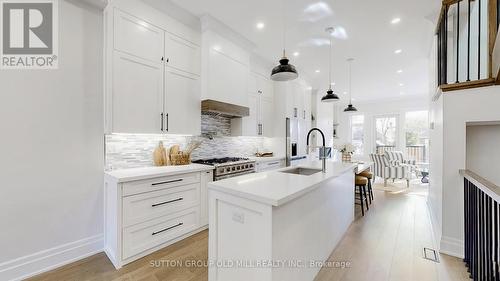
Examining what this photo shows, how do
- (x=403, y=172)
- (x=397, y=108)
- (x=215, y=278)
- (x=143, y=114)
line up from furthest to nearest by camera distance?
1. (x=397, y=108)
2. (x=403, y=172)
3. (x=143, y=114)
4. (x=215, y=278)

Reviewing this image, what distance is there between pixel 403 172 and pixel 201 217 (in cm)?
553

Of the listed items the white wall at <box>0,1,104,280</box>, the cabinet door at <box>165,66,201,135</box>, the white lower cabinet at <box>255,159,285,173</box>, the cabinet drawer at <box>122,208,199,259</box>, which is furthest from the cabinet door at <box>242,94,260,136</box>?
the white wall at <box>0,1,104,280</box>

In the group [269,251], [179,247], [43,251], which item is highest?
[269,251]

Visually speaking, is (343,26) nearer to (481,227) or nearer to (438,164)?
(438,164)

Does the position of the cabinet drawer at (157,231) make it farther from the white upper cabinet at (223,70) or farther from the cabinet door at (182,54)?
the cabinet door at (182,54)

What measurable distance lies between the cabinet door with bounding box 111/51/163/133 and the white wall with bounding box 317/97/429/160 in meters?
5.50

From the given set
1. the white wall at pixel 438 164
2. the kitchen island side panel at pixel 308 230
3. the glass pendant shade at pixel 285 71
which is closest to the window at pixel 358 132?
the white wall at pixel 438 164

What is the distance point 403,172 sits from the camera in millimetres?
5625

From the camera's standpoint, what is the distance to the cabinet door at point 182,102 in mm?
2783

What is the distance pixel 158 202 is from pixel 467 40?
161 inches

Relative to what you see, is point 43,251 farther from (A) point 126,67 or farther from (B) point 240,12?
(B) point 240,12

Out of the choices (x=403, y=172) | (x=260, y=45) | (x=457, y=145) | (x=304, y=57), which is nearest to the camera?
(x=457, y=145)

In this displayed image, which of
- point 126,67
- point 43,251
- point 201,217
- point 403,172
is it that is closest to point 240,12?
point 126,67

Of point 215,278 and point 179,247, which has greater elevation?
point 215,278
